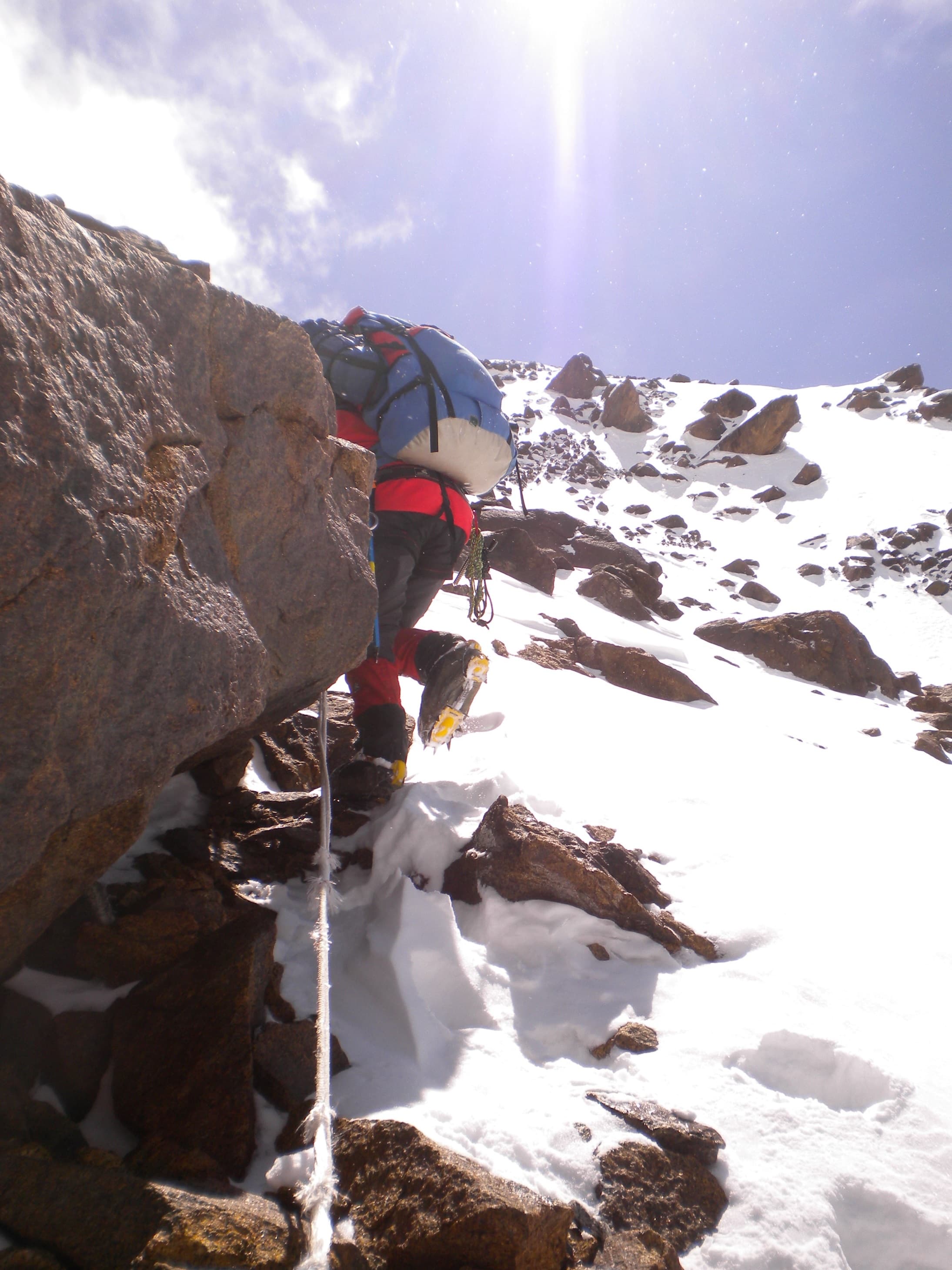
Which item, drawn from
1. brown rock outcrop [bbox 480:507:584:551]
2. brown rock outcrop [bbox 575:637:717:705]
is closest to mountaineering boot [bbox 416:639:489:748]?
brown rock outcrop [bbox 575:637:717:705]

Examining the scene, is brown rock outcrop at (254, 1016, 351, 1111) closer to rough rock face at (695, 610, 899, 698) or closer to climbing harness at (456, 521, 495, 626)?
climbing harness at (456, 521, 495, 626)

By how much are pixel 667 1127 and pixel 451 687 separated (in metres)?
1.78

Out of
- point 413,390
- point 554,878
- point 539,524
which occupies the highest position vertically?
point 539,524

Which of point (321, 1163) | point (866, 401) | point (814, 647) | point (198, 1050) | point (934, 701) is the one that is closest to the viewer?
point (321, 1163)

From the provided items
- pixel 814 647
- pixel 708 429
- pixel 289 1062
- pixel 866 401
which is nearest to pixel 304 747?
pixel 289 1062

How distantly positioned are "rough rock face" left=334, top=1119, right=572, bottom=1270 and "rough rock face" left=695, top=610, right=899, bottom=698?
12.6 metres

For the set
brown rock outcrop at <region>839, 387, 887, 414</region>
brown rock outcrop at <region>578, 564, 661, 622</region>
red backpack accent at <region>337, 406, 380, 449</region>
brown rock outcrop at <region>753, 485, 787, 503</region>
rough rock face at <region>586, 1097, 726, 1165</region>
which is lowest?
rough rock face at <region>586, 1097, 726, 1165</region>

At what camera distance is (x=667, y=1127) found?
1463 mm

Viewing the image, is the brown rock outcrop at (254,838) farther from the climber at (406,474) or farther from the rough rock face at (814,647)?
the rough rock face at (814,647)

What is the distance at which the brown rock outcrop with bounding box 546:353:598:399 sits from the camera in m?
42.3

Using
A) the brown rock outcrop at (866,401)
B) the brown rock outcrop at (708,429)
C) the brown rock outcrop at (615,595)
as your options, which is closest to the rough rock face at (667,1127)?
the brown rock outcrop at (615,595)

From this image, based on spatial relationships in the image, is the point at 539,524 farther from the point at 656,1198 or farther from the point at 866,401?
the point at 866,401

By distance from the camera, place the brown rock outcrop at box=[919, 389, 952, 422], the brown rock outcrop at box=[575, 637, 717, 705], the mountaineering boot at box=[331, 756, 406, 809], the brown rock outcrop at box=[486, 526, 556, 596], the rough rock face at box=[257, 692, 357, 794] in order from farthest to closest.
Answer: the brown rock outcrop at box=[919, 389, 952, 422]
the brown rock outcrop at box=[486, 526, 556, 596]
the brown rock outcrop at box=[575, 637, 717, 705]
the rough rock face at box=[257, 692, 357, 794]
the mountaineering boot at box=[331, 756, 406, 809]

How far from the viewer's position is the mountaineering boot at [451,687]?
2902 mm
